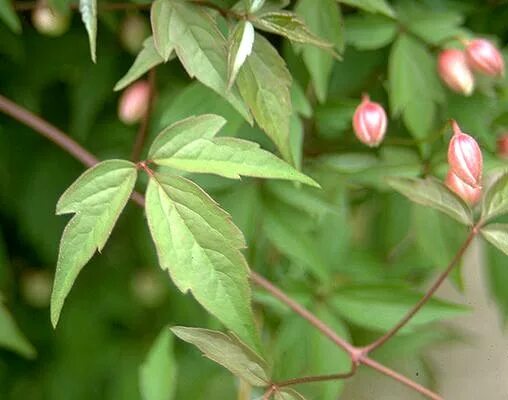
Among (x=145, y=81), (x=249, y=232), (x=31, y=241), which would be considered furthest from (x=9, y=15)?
(x=31, y=241)

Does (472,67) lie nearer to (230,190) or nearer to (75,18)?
(230,190)

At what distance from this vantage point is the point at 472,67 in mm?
793

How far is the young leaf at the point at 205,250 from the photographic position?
55 cm

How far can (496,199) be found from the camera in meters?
0.61

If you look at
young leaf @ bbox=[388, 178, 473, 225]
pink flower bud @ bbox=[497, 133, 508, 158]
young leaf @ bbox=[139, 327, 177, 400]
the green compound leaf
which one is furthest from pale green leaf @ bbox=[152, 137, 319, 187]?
pink flower bud @ bbox=[497, 133, 508, 158]

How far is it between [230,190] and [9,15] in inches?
10.7

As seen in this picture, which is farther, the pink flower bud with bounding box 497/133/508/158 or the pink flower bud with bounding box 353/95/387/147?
the pink flower bud with bounding box 497/133/508/158

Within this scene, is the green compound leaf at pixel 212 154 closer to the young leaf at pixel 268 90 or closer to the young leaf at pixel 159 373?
the young leaf at pixel 268 90

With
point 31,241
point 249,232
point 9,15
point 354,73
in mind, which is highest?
point 9,15

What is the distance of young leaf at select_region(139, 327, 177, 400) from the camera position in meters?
0.77

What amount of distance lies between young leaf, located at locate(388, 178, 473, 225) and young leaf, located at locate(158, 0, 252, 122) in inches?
5.3

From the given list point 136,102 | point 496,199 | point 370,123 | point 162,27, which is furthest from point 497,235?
point 136,102

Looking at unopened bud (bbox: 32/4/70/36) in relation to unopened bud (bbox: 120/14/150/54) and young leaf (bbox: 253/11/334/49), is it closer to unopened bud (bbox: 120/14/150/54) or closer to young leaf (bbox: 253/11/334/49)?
unopened bud (bbox: 120/14/150/54)

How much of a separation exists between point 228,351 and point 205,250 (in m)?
0.07
